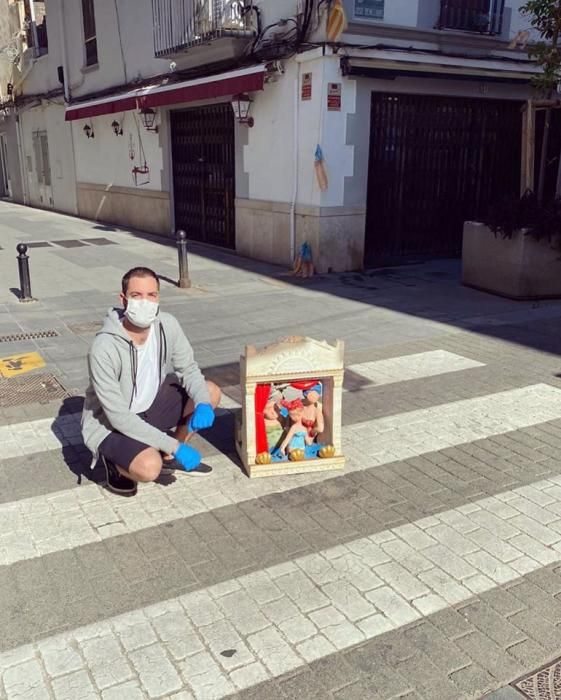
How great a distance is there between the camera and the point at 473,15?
39.3ft

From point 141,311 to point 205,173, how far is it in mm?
11710

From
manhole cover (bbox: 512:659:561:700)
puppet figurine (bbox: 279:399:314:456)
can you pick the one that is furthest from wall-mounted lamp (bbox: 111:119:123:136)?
manhole cover (bbox: 512:659:561:700)

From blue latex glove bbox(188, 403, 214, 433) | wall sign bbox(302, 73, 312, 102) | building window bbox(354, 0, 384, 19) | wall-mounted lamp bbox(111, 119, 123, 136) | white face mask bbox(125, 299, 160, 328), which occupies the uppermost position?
building window bbox(354, 0, 384, 19)

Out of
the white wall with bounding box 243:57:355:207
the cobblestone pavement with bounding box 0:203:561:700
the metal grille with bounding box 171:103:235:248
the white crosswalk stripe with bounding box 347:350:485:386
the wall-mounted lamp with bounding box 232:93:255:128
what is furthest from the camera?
the metal grille with bounding box 171:103:235:248

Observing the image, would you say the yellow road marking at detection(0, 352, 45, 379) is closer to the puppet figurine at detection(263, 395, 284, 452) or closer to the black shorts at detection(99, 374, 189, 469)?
the black shorts at detection(99, 374, 189, 469)

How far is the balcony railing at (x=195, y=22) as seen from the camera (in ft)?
39.4

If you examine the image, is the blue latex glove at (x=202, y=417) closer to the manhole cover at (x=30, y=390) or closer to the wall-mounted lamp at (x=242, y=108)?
the manhole cover at (x=30, y=390)

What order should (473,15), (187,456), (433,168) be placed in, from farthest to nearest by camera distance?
1. (433,168)
2. (473,15)
3. (187,456)

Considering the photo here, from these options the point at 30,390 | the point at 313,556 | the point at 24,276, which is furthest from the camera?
the point at 24,276

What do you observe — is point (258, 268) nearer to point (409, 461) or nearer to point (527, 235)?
point (527, 235)

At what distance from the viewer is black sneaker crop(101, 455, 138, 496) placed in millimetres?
4176

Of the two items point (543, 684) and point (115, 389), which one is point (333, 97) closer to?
point (115, 389)

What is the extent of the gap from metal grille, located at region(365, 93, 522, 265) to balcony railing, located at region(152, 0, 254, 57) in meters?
2.80

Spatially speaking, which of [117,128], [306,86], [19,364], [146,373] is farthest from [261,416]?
[117,128]
